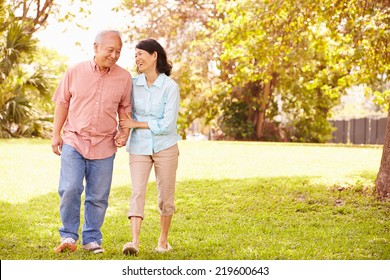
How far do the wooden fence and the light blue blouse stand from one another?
91.0ft

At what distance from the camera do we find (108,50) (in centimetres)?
582

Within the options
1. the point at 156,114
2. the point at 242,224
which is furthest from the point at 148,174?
the point at 242,224

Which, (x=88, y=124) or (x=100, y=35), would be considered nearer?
(x=100, y=35)

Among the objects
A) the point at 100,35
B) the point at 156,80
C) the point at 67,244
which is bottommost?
the point at 67,244

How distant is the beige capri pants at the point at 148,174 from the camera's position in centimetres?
591

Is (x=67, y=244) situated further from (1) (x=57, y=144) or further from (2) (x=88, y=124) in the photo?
(2) (x=88, y=124)

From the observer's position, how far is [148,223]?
28.0ft

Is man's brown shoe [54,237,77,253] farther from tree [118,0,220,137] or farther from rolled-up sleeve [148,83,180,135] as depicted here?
tree [118,0,220,137]

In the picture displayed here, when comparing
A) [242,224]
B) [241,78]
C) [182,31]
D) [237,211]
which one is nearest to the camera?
[242,224]

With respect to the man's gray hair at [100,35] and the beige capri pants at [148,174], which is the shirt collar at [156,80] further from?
the beige capri pants at [148,174]

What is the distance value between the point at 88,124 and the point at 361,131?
30054 millimetres

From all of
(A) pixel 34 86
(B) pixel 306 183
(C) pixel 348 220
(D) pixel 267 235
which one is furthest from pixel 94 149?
(A) pixel 34 86

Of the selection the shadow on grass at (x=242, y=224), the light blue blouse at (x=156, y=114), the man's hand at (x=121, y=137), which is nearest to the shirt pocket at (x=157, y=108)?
the light blue blouse at (x=156, y=114)

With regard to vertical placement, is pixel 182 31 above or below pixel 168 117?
above
